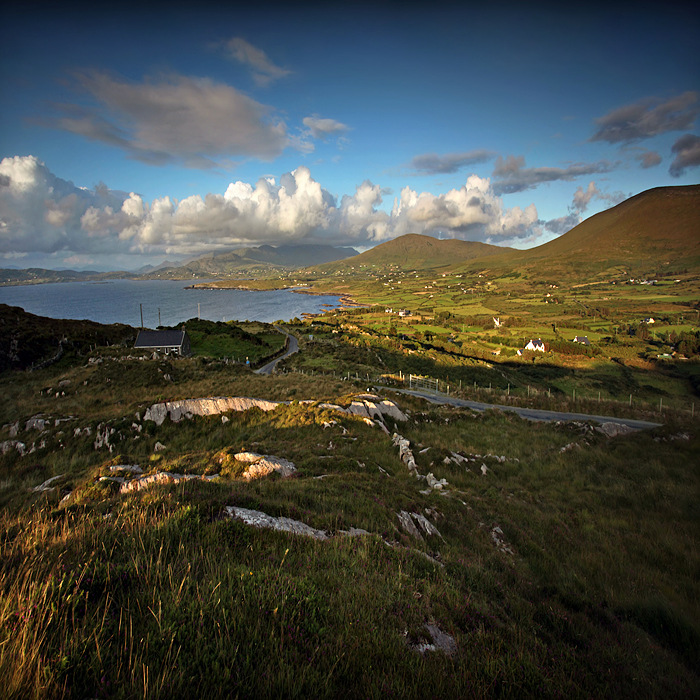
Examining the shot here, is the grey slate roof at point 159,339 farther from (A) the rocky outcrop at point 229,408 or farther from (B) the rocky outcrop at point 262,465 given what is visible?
(B) the rocky outcrop at point 262,465

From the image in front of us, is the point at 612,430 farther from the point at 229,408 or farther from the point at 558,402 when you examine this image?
the point at 229,408

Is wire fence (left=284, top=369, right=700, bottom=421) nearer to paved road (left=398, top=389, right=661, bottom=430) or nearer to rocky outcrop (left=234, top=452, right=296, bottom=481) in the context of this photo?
paved road (left=398, top=389, right=661, bottom=430)

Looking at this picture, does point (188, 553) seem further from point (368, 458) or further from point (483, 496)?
point (483, 496)

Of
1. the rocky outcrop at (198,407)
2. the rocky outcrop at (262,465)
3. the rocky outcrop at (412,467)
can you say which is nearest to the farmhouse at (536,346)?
the rocky outcrop at (412,467)

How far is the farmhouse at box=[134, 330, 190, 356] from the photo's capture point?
51719mm

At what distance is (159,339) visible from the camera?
2103 inches

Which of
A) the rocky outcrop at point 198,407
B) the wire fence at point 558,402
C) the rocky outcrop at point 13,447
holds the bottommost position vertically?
the wire fence at point 558,402

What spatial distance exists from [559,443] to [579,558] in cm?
1575

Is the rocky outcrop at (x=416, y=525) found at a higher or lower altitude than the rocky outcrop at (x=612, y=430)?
higher

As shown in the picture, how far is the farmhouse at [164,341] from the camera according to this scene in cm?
5172

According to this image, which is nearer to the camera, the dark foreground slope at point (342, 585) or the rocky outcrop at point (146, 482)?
the dark foreground slope at point (342, 585)

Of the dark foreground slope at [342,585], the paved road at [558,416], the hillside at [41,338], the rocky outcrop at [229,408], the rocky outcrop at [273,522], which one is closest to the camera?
the dark foreground slope at [342,585]

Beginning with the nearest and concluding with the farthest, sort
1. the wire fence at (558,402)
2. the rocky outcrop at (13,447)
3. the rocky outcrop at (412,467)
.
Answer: the rocky outcrop at (412,467)
the rocky outcrop at (13,447)
the wire fence at (558,402)

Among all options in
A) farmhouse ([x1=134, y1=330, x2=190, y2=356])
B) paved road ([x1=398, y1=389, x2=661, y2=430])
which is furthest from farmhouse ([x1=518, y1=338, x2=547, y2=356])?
farmhouse ([x1=134, y1=330, x2=190, y2=356])
